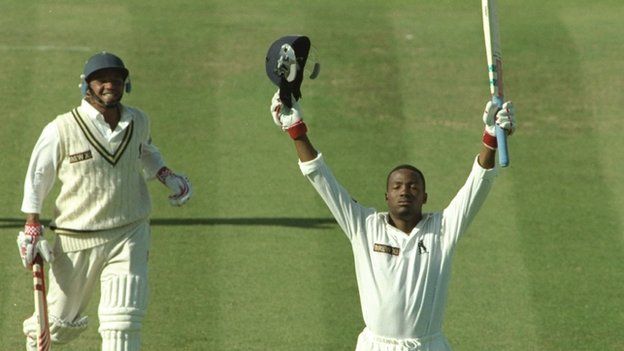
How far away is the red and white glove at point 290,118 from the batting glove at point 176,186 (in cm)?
244

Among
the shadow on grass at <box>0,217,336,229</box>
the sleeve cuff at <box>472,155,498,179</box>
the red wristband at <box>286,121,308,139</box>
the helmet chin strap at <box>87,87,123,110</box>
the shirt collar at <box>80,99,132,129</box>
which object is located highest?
the helmet chin strap at <box>87,87,123,110</box>

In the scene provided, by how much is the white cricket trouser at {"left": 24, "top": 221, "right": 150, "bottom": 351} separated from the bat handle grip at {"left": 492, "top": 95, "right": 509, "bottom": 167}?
3203 millimetres

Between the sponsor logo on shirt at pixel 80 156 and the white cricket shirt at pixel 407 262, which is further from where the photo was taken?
the sponsor logo on shirt at pixel 80 156

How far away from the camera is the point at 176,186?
1212cm

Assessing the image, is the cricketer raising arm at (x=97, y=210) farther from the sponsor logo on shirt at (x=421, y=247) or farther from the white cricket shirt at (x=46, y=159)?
the sponsor logo on shirt at (x=421, y=247)

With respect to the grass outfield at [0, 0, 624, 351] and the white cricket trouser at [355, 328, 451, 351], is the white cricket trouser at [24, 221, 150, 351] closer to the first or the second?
the grass outfield at [0, 0, 624, 351]

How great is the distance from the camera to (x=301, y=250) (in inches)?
607

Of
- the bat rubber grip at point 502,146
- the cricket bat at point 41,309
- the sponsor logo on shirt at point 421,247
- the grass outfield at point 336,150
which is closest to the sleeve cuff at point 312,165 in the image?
the sponsor logo on shirt at point 421,247

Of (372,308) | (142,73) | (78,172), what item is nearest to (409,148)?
(142,73)

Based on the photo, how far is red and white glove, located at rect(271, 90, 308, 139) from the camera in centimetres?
974

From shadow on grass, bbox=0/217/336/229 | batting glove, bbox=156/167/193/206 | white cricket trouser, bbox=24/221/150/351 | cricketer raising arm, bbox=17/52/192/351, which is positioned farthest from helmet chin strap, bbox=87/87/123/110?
shadow on grass, bbox=0/217/336/229

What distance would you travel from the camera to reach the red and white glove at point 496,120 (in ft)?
31.4

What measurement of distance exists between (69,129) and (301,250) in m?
4.19

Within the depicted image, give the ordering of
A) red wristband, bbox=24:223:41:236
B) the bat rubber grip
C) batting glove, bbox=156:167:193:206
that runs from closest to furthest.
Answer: the bat rubber grip
red wristband, bbox=24:223:41:236
batting glove, bbox=156:167:193:206
